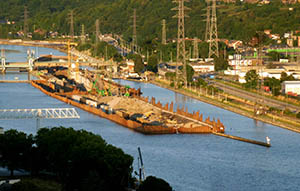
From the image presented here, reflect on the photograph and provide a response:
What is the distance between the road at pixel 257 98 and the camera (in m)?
42.5

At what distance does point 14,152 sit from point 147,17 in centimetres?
8583

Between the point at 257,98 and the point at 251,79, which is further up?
the point at 251,79

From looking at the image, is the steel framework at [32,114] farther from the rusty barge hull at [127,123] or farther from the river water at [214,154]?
the rusty barge hull at [127,123]

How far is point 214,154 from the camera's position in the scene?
31.3 m

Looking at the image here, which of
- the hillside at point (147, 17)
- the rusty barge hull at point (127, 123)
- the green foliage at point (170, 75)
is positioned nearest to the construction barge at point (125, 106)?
the rusty barge hull at point (127, 123)

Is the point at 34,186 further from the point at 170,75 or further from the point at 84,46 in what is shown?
the point at 84,46

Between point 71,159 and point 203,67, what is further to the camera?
point 203,67

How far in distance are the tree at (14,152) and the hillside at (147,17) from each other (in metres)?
50.5

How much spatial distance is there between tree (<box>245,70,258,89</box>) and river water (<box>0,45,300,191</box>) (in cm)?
665

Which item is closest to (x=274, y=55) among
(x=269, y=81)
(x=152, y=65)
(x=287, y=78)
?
(x=152, y=65)

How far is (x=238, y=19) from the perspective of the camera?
306 ft

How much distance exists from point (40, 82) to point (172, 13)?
52286 mm

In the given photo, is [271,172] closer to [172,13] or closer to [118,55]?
[118,55]

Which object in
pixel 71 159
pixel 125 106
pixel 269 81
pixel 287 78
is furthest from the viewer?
pixel 287 78
